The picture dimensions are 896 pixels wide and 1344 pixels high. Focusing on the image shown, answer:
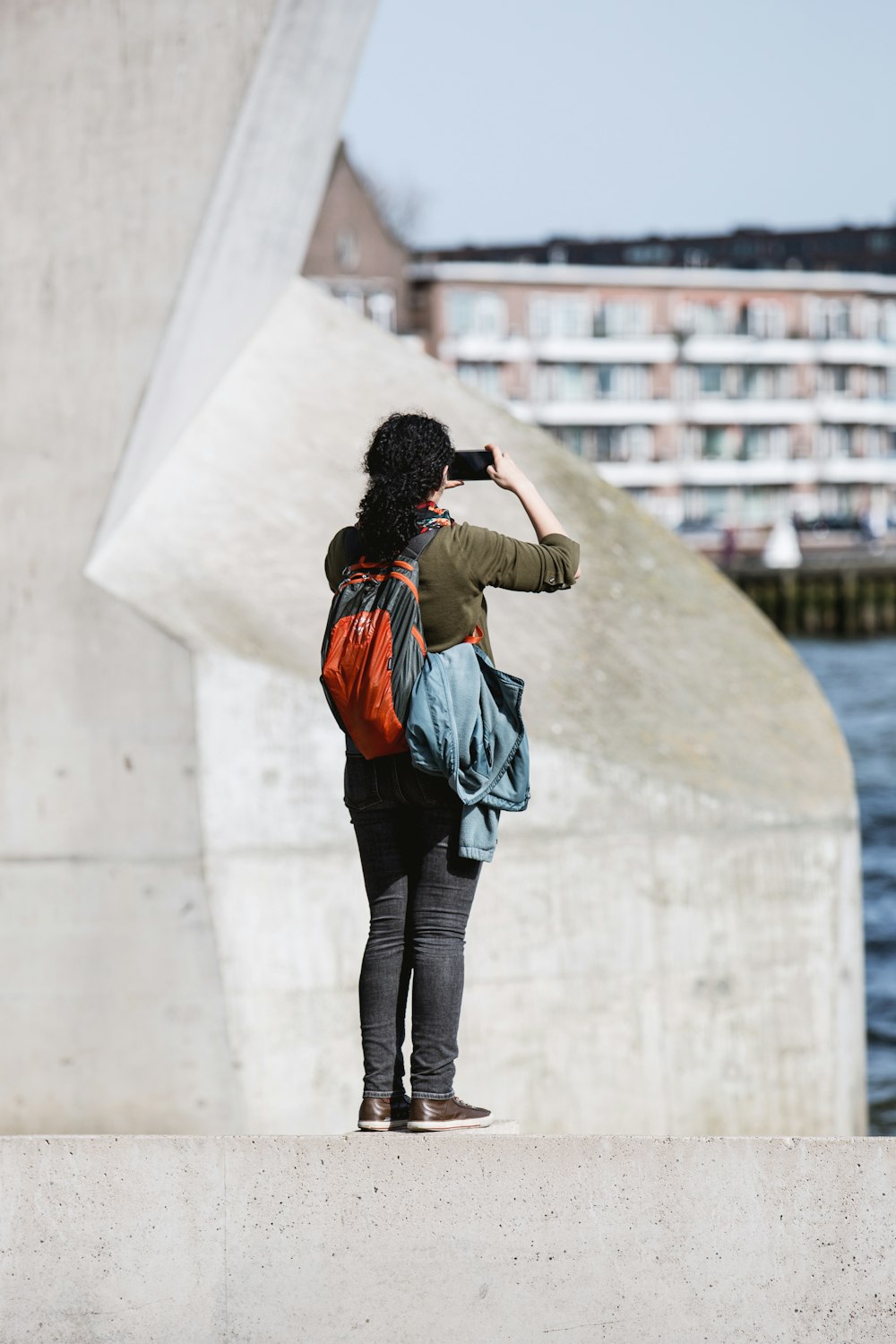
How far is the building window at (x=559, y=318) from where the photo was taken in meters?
76.8

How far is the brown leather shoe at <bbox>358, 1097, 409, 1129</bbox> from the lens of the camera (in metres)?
3.87

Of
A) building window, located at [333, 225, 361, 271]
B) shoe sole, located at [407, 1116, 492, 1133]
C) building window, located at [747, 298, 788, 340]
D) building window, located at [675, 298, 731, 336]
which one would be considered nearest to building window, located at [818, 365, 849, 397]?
building window, located at [747, 298, 788, 340]

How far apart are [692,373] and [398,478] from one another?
7726 centimetres

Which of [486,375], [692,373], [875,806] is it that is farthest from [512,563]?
[692,373]

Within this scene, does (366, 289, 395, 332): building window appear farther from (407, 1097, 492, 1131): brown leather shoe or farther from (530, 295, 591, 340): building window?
(407, 1097, 492, 1131): brown leather shoe

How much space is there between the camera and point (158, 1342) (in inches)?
143

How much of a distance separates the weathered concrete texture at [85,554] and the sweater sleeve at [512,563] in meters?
2.68

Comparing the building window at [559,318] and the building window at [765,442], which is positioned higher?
the building window at [559,318]

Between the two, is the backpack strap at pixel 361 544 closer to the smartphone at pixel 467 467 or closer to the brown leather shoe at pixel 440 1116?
the smartphone at pixel 467 467

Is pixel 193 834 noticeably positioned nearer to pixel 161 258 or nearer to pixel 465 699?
pixel 161 258

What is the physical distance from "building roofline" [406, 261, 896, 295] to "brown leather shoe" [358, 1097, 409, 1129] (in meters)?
70.0

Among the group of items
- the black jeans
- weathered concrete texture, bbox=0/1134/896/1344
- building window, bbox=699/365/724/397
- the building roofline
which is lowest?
weathered concrete texture, bbox=0/1134/896/1344

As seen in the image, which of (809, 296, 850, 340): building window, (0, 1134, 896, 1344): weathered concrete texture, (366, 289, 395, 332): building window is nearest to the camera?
(0, 1134, 896, 1344): weathered concrete texture

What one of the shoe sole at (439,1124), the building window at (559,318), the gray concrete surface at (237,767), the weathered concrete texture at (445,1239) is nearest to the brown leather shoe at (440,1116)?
the shoe sole at (439,1124)
